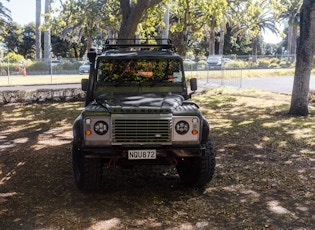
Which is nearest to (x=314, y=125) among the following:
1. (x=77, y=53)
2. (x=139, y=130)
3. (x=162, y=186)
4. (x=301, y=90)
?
(x=301, y=90)

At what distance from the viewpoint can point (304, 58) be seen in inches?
466

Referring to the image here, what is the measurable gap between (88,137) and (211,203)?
6.14ft

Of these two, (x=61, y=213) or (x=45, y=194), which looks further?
(x=45, y=194)

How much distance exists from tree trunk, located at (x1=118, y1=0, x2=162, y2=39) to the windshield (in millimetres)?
6624

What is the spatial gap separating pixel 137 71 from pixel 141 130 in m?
1.62

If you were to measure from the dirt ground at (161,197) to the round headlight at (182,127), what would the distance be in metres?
0.97

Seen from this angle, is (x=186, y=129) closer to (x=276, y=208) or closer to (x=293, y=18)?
(x=276, y=208)

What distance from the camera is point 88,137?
16.1ft

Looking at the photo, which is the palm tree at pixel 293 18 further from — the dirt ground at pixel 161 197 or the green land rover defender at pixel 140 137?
the green land rover defender at pixel 140 137

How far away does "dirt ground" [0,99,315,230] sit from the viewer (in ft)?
14.6

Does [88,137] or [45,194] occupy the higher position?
[88,137]

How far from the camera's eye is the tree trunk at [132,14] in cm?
1241

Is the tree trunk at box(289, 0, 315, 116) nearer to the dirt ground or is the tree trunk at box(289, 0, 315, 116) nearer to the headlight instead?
the dirt ground

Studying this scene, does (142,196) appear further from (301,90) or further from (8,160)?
(301,90)
